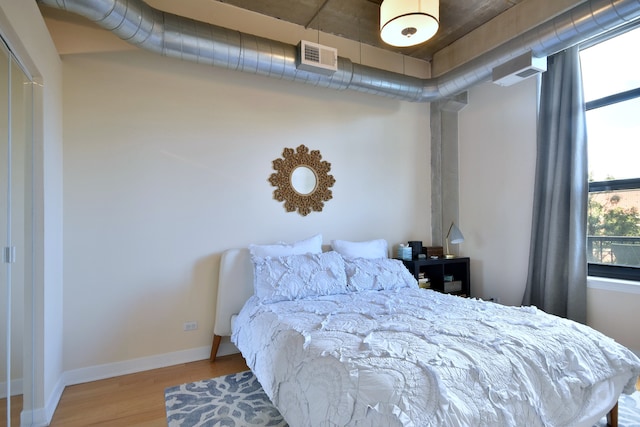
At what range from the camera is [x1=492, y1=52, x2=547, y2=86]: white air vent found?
292cm

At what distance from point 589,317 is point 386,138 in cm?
266

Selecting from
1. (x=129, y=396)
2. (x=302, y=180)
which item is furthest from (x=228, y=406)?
(x=302, y=180)

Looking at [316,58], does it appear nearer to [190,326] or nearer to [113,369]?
[190,326]

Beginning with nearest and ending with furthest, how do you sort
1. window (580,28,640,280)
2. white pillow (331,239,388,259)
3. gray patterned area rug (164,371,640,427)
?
gray patterned area rug (164,371,640,427) < window (580,28,640,280) < white pillow (331,239,388,259)

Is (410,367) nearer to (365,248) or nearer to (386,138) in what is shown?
(365,248)

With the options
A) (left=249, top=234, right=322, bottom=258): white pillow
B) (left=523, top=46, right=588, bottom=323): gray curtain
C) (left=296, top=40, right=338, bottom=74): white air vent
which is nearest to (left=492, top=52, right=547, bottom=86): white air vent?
(left=523, top=46, right=588, bottom=323): gray curtain

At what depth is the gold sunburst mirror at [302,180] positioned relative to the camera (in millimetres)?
3496

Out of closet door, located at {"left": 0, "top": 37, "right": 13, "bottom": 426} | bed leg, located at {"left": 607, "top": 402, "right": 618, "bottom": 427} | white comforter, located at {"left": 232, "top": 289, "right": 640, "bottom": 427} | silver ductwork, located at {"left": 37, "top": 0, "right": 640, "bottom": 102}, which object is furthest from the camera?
silver ductwork, located at {"left": 37, "top": 0, "right": 640, "bottom": 102}

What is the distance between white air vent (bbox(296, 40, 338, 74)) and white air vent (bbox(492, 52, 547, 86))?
1.50 meters

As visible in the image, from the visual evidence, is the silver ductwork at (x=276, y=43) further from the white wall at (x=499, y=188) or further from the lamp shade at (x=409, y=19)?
the lamp shade at (x=409, y=19)

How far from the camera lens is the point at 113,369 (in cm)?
279

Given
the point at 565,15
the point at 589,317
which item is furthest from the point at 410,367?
the point at 565,15

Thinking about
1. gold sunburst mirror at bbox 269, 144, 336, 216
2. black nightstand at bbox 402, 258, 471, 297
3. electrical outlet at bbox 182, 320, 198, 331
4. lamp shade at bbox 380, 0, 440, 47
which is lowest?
electrical outlet at bbox 182, 320, 198, 331

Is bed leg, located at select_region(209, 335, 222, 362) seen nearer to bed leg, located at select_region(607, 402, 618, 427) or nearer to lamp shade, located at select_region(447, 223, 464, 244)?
lamp shade, located at select_region(447, 223, 464, 244)
